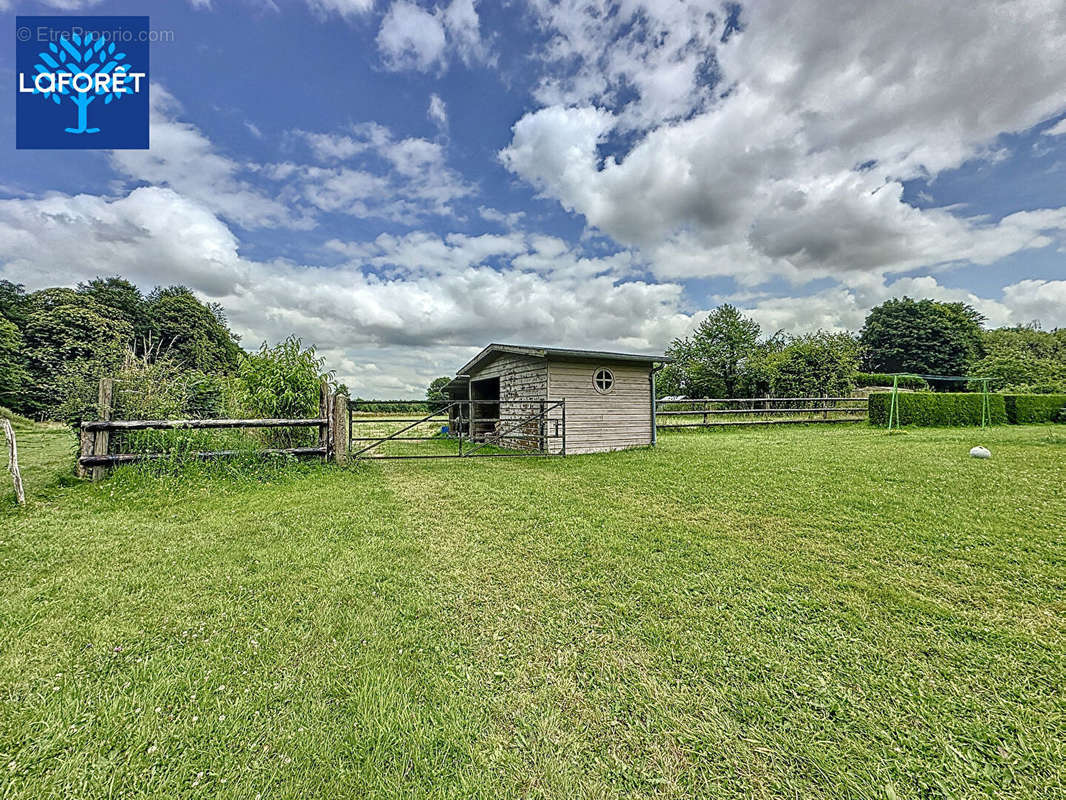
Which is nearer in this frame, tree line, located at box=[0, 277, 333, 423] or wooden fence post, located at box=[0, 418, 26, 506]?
wooden fence post, located at box=[0, 418, 26, 506]

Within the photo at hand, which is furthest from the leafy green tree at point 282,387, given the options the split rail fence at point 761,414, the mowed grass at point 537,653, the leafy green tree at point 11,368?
the leafy green tree at point 11,368

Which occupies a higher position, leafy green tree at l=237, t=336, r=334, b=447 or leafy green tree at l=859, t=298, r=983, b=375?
leafy green tree at l=859, t=298, r=983, b=375

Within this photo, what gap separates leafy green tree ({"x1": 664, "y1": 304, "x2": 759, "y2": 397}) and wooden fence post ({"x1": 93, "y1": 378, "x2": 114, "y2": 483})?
22728 millimetres

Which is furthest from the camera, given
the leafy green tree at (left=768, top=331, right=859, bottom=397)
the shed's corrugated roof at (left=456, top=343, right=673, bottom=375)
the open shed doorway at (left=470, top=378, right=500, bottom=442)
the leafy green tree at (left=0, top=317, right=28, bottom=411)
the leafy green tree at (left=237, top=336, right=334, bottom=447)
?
the leafy green tree at (left=0, top=317, right=28, bottom=411)

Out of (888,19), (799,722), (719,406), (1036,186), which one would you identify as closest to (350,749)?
(799,722)

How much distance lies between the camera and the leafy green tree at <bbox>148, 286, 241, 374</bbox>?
35562 mm

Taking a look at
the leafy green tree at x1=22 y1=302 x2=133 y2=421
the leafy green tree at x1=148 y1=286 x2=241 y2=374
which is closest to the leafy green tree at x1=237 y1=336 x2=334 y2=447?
the leafy green tree at x1=22 y1=302 x2=133 y2=421

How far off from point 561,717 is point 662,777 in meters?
0.46

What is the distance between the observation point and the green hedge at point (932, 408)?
15.1m

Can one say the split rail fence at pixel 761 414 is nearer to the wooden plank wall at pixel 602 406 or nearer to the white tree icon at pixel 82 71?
the wooden plank wall at pixel 602 406

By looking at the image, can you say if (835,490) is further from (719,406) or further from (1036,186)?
(719,406)

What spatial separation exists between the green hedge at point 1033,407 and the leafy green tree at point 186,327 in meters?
49.9

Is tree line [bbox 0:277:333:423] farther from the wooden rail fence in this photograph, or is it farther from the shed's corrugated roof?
the shed's corrugated roof

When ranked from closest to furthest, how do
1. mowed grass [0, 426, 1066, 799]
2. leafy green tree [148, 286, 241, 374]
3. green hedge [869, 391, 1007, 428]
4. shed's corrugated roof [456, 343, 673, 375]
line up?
mowed grass [0, 426, 1066, 799] → shed's corrugated roof [456, 343, 673, 375] → green hedge [869, 391, 1007, 428] → leafy green tree [148, 286, 241, 374]
